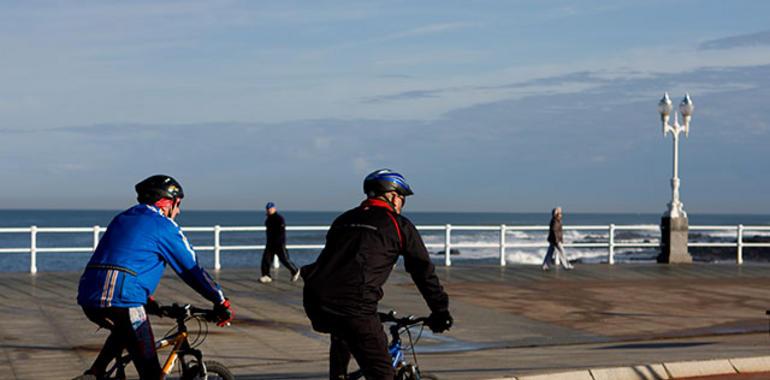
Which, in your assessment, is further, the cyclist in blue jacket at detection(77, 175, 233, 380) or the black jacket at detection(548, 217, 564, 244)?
the black jacket at detection(548, 217, 564, 244)

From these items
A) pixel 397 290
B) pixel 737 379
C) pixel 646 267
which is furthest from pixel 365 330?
pixel 646 267

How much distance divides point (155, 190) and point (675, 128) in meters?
25.8

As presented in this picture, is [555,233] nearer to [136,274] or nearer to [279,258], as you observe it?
[279,258]

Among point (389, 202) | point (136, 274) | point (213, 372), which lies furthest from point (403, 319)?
point (136, 274)

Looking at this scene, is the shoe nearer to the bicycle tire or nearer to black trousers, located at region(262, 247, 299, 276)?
black trousers, located at region(262, 247, 299, 276)

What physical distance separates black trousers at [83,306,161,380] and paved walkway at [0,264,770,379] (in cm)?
419

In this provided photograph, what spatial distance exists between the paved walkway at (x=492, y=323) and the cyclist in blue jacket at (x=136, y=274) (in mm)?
4214

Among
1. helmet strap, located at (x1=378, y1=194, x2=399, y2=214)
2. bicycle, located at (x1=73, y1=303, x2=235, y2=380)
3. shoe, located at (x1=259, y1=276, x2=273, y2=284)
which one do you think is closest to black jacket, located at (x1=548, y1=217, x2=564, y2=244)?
shoe, located at (x1=259, y1=276, x2=273, y2=284)

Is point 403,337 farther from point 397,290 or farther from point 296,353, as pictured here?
point 397,290

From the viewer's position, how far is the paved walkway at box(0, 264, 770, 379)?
1205cm

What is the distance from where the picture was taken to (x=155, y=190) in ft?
22.1

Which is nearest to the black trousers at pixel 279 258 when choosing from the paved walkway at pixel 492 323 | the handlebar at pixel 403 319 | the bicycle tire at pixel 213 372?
the paved walkway at pixel 492 323

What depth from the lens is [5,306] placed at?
17891 mm

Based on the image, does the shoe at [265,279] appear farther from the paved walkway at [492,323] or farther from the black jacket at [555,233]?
the black jacket at [555,233]
